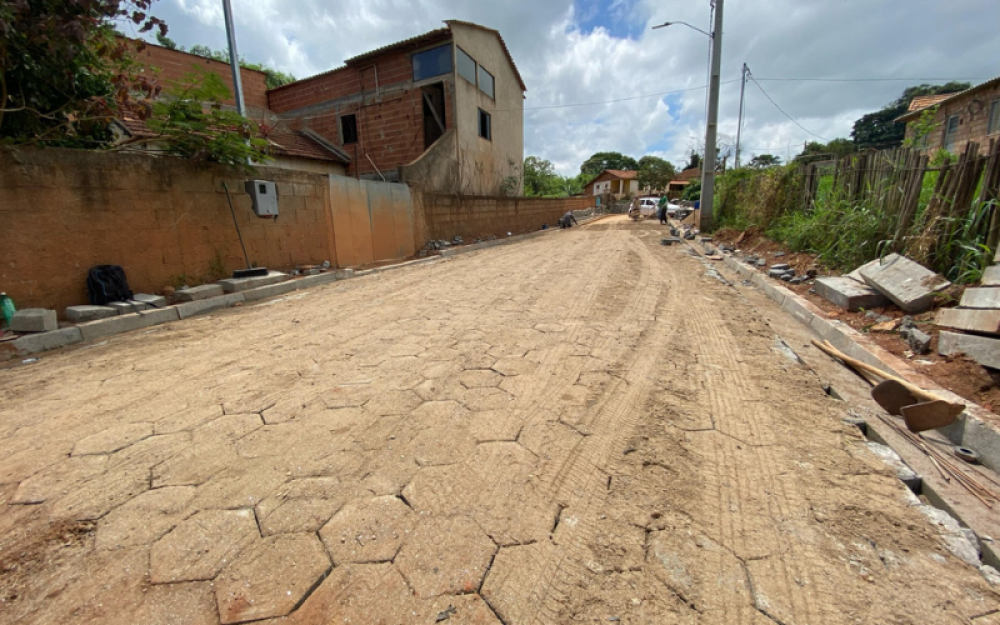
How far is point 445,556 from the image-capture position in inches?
56.9

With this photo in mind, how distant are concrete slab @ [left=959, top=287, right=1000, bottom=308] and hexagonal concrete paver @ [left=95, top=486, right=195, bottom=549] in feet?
15.6

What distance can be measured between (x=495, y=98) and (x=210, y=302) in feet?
54.1

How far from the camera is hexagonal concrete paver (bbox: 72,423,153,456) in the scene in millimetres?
2092

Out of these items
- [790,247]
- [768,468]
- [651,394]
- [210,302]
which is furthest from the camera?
[790,247]

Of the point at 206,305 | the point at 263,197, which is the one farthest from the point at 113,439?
the point at 263,197

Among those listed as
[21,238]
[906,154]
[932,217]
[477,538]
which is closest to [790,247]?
[906,154]

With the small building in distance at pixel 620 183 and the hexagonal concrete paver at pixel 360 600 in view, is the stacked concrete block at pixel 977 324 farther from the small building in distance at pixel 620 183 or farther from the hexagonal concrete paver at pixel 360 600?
the small building in distance at pixel 620 183

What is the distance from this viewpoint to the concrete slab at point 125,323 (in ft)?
13.8

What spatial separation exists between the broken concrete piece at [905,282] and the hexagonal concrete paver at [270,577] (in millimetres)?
4861

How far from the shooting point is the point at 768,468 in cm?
189

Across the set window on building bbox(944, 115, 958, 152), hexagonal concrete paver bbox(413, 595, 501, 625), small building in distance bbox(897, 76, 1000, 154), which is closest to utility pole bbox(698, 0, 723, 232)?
small building in distance bbox(897, 76, 1000, 154)

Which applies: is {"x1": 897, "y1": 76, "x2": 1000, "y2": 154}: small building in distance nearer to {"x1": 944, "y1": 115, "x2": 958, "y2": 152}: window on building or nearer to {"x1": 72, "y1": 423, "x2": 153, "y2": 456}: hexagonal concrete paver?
{"x1": 944, "y1": 115, "x2": 958, "y2": 152}: window on building

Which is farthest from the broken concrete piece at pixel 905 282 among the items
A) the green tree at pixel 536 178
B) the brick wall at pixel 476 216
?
the green tree at pixel 536 178

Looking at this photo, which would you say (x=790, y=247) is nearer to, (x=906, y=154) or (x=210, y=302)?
(x=906, y=154)
